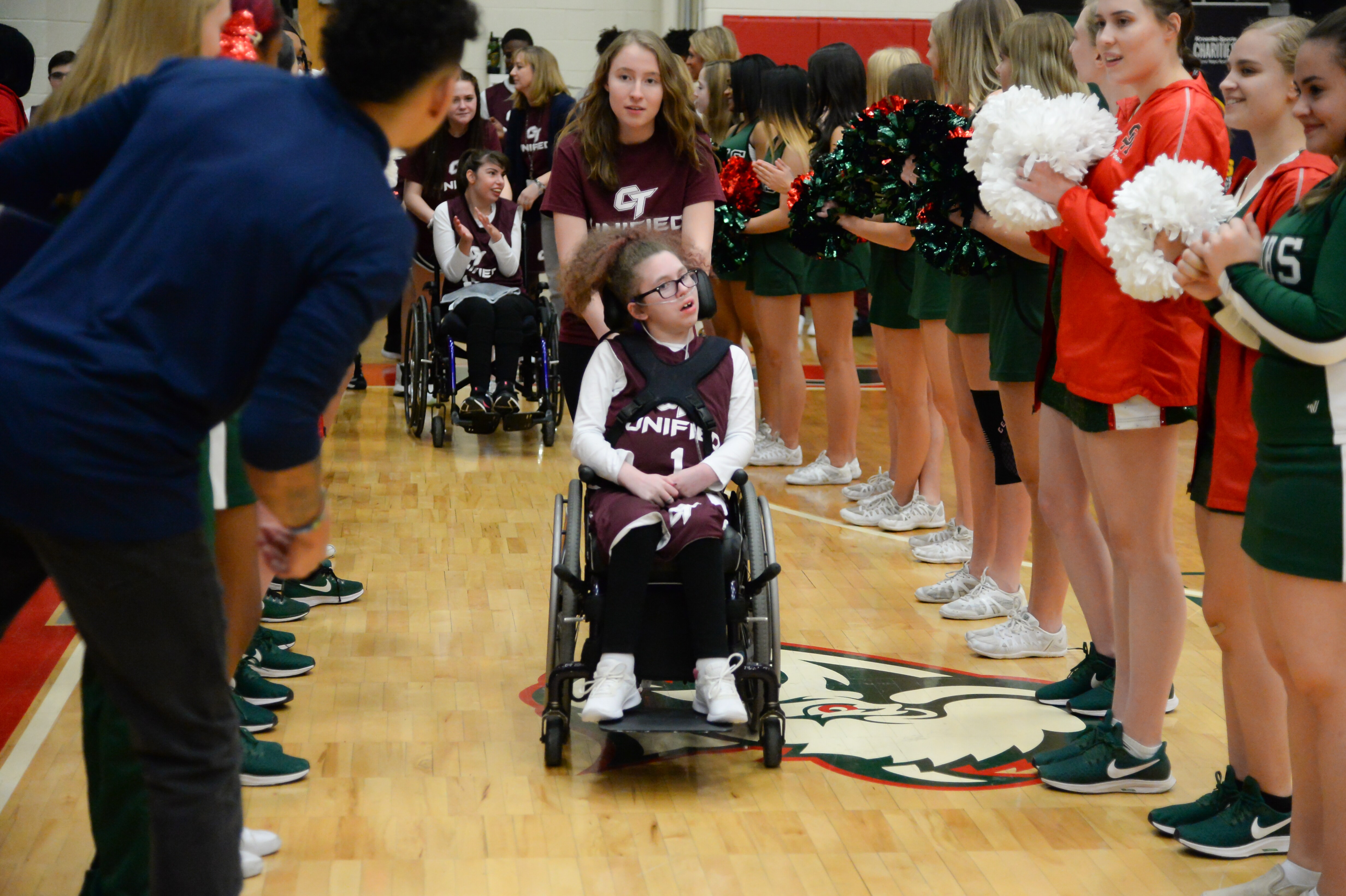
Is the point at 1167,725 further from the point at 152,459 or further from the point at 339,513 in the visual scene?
the point at 339,513

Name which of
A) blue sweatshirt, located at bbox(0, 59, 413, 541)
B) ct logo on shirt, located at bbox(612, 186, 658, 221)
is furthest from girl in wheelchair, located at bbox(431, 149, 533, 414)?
blue sweatshirt, located at bbox(0, 59, 413, 541)

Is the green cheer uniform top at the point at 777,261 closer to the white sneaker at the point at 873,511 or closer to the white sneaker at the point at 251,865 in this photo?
the white sneaker at the point at 873,511

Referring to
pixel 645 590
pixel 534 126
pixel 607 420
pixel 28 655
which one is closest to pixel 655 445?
pixel 607 420

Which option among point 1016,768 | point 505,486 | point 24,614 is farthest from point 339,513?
point 1016,768

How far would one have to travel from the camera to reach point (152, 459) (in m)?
1.50

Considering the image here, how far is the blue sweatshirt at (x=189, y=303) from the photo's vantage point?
56.7 inches

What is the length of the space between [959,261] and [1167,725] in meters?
1.28

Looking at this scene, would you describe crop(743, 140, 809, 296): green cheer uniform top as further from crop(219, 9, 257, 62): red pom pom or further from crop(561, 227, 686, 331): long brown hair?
crop(219, 9, 257, 62): red pom pom

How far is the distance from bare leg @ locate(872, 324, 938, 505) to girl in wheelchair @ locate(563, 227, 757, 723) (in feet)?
5.63

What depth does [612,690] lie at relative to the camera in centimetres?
280

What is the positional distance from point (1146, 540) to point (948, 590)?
1.47m

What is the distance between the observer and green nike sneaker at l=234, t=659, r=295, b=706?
317 centimetres

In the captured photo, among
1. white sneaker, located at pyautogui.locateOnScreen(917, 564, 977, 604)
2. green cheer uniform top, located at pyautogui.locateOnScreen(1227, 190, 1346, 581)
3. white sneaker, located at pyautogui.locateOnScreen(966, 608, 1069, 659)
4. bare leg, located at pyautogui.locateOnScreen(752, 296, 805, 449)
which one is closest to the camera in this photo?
green cheer uniform top, located at pyautogui.locateOnScreen(1227, 190, 1346, 581)

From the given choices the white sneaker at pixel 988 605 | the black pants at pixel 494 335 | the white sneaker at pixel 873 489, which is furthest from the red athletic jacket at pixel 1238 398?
the black pants at pixel 494 335
